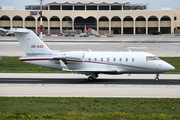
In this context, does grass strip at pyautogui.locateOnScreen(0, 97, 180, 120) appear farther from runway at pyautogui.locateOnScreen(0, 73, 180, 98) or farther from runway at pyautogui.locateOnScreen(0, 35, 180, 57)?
runway at pyautogui.locateOnScreen(0, 35, 180, 57)

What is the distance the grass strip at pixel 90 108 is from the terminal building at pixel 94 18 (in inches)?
3933

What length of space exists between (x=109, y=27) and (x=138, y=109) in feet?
352

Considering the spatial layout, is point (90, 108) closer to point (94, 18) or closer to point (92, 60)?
point (92, 60)

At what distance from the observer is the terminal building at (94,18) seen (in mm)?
→ 118562

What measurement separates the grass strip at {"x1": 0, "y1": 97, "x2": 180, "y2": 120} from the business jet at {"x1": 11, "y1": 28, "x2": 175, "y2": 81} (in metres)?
8.51

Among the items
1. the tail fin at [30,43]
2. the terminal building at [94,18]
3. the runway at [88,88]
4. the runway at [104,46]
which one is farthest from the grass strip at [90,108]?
the terminal building at [94,18]

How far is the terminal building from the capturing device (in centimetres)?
11856

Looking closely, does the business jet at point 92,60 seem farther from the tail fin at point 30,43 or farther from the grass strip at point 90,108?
the grass strip at point 90,108

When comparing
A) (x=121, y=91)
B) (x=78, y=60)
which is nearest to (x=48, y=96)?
(x=121, y=91)

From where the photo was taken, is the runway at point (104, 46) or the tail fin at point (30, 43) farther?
the runway at point (104, 46)

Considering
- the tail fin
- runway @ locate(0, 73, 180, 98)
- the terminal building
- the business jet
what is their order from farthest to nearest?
the terminal building < the tail fin < the business jet < runway @ locate(0, 73, 180, 98)

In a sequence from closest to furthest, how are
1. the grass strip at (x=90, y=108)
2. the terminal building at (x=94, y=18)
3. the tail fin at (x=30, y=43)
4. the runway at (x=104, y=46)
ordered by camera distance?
the grass strip at (x=90, y=108) < the tail fin at (x=30, y=43) < the runway at (x=104, y=46) < the terminal building at (x=94, y=18)

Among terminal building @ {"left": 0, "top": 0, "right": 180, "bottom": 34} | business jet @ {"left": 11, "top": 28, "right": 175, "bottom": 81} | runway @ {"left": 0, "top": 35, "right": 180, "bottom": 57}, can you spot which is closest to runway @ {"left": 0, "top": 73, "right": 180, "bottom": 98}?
business jet @ {"left": 11, "top": 28, "right": 175, "bottom": 81}

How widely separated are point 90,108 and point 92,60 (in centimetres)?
1147
